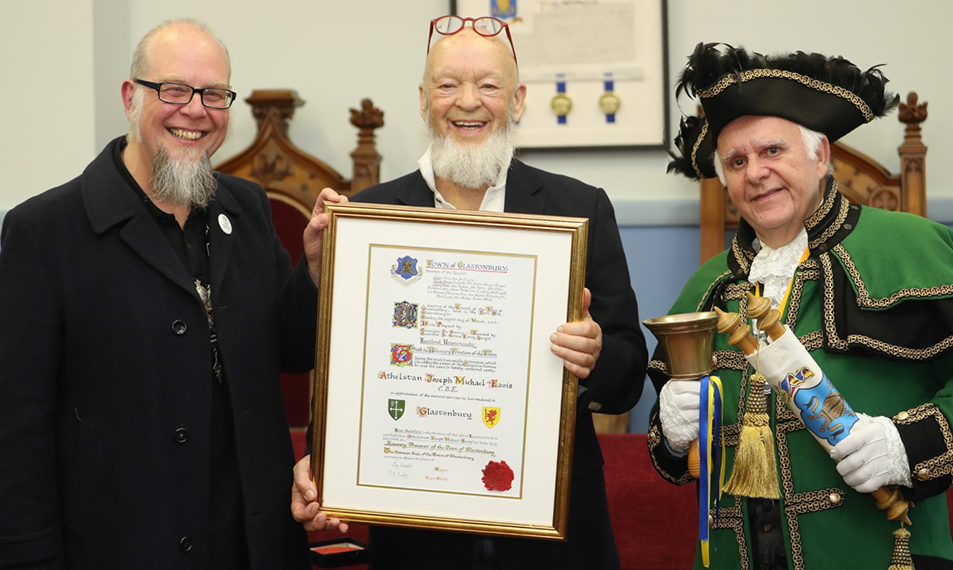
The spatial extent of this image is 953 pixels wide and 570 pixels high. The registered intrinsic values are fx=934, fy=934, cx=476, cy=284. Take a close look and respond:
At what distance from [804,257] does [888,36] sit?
2.89 m

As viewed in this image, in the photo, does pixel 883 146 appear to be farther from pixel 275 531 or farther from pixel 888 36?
pixel 275 531

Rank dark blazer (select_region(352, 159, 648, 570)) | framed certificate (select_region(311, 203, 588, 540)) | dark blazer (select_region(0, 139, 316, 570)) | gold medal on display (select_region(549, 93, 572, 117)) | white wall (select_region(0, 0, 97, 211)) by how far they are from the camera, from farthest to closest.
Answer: white wall (select_region(0, 0, 97, 211)) → gold medal on display (select_region(549, 93, 572, 117)) → dark blazer (select_region(352, 159, 648, 570)) → framed certificate (select_region(311, 203, 588, 540)) → dark blazer (select_region(0, 139, 316, 570))

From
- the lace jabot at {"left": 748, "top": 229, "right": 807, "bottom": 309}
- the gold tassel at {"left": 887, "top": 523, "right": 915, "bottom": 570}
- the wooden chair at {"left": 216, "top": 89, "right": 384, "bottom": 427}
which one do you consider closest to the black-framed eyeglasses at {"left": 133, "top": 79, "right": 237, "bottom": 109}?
the lace jabot at {"left": 748, "top": 229, "right": 807, "bottom": 309}

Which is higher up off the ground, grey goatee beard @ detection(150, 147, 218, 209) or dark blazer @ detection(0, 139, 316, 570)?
grey goatee beard @ detection(150, 147, 218, 209)

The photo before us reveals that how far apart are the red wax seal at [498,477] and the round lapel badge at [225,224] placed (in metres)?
0.83

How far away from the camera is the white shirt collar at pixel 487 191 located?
2.39 metres

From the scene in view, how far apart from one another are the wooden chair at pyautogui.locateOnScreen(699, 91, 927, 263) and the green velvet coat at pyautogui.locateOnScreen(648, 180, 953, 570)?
7.24 ft

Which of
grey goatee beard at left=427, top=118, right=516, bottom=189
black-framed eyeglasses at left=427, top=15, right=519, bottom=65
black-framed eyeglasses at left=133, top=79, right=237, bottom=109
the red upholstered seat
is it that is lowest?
the red upholstered seat

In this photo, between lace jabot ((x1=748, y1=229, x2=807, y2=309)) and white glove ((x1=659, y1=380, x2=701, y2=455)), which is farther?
lace jabot ((x1=748, y1=229, x2=807, y2=309))

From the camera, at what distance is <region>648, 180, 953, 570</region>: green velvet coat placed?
2.10m

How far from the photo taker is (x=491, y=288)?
6.83 feet

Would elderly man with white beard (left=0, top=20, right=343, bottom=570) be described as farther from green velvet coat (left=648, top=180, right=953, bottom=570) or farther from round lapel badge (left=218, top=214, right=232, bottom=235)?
green velvet coat (left=648, top=180, right=953, bottom=570)

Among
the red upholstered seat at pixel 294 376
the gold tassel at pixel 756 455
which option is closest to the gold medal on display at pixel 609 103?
the red upholstered seat at pixel 294 376

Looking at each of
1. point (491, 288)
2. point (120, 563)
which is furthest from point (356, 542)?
point (491, 288)
